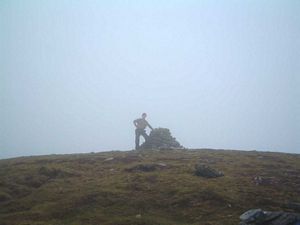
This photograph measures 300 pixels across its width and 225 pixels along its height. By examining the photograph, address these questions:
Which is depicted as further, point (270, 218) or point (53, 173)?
point (53, 173)

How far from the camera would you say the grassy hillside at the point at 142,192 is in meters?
17.0

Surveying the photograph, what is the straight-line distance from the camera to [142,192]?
20469 millimetres

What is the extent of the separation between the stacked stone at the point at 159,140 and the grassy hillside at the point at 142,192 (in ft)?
34.5

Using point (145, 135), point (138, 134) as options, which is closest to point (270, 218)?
point (138, 134)

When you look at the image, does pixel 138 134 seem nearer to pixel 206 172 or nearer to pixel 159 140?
pixel 159 140

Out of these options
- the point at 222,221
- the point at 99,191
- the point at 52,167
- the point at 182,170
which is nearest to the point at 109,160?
the point at 52,167

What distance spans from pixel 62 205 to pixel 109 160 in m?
12.6

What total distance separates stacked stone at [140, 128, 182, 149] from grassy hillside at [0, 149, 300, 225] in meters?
10.5

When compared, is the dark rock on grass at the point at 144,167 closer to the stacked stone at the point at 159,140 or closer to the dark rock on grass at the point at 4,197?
the dark rock on grass at the point at 4,197

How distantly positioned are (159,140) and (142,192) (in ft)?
67.7

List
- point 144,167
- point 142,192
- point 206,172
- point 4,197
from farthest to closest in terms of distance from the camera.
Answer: point 144,167, point 206,172, point 4,197, point 142,192

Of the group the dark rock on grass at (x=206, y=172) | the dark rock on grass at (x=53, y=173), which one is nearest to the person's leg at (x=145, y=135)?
the dark rock on grass at (x=53, y=173)

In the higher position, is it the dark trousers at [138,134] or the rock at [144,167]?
the dark trousers at [138,134]

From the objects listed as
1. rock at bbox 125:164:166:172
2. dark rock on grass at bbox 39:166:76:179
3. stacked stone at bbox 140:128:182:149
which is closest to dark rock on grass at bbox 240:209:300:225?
rock at bbox 125:164:166:172
